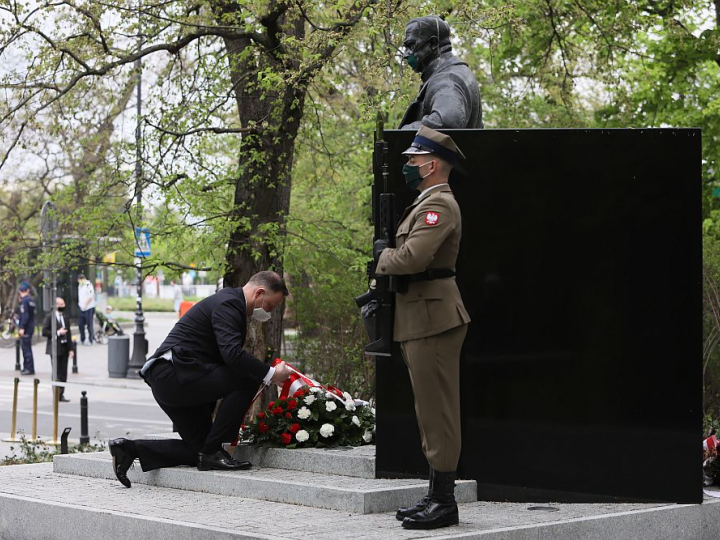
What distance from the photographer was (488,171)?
7.55 metres

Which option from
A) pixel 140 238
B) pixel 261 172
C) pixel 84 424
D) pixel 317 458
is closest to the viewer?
pixel 317 458

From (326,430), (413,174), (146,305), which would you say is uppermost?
(146,305)

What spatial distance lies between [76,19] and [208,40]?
1.71 metres

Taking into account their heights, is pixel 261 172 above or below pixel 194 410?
above

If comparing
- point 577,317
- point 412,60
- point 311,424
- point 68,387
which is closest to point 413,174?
point 412,60

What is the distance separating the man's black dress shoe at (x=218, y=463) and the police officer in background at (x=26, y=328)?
20.1 metres

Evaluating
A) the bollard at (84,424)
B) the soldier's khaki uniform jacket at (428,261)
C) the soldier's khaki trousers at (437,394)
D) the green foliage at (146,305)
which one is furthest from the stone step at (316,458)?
the green foliage at (146,305)

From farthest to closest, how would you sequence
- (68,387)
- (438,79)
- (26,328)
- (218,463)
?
(26,328), (68,387), (218,463), (438,79)

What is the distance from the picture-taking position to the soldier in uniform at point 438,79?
755 cm

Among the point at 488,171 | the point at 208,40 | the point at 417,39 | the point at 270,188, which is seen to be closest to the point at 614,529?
the point at 488,171

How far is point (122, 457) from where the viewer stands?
8.12 metres

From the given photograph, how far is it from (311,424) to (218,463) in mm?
730

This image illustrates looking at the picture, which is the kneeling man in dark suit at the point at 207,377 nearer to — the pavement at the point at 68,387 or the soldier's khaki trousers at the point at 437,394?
the soldier's khaki trousers at the point at 437,394

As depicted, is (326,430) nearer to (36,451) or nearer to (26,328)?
(36,451)
